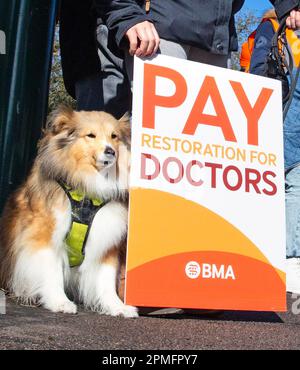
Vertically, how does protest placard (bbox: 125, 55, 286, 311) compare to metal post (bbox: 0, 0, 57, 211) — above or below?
below

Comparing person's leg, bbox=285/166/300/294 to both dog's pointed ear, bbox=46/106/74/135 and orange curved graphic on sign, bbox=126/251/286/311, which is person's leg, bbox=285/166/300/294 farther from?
dog's pointed ear, bbox=46/106/74/135

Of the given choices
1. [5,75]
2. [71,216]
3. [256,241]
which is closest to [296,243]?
[256,241]

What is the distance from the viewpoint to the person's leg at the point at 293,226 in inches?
152

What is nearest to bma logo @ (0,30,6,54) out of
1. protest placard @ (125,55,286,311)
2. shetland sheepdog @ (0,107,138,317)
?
shetland sheepdog @ (0,107,138,317)

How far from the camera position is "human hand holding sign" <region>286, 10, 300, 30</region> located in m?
3.38

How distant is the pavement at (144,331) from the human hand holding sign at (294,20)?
1507mm

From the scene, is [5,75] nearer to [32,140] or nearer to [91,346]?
[32,140]

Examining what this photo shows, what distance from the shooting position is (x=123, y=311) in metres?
2.95

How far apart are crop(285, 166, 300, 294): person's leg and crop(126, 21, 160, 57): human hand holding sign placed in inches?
61.2

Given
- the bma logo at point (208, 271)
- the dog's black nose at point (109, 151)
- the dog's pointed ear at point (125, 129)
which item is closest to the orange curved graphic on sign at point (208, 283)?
the bma logo at point (208, 271)

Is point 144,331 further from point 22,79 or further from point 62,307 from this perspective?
point 22,79

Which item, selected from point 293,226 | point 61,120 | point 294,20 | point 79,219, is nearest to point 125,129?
point 61,120

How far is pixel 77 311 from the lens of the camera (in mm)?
2998

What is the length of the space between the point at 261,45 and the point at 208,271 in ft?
6.55
